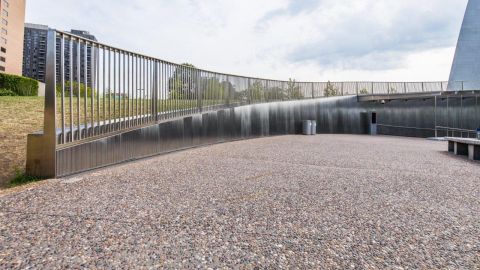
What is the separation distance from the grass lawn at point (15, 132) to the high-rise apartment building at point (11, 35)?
3233 centimetres

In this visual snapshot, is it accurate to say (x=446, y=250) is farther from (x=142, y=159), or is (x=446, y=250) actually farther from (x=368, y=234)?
(x=142, y=159)

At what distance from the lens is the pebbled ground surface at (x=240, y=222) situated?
214 cm

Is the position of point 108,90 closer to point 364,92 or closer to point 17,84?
point 17,84

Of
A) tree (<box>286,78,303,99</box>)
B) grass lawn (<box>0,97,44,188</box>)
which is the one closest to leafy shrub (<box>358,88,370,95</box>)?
tree (<box>286,78,303,99</box>)

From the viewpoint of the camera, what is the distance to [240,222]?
113 inches

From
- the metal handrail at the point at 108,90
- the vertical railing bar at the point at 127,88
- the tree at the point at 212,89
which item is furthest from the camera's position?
the tree at the point at 212,89

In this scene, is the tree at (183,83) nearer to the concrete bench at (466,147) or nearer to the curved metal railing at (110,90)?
the curved metal railing at (110,90)

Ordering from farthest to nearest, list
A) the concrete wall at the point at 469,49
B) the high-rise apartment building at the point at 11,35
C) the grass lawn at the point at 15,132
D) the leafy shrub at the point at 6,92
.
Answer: the high-rise apartment building at the point at 11,35
the concrete wall at the point at 469,49
the leafy shrub at the point at 6,92
the grass lawn at the point at 15,132

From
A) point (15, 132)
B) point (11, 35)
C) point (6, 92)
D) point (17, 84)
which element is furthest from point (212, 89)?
point (11, 35)

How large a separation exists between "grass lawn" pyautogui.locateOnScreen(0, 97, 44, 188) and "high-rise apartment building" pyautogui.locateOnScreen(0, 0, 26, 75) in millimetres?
32328

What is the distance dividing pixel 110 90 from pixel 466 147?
11.0 m

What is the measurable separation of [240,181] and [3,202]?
3127mm

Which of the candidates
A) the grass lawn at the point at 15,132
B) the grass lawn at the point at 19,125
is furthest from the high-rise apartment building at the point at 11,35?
the grass lawn at the point at 19,125

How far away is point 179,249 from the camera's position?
7.44ft
